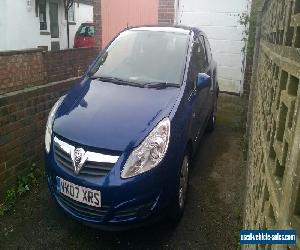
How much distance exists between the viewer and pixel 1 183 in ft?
12.3

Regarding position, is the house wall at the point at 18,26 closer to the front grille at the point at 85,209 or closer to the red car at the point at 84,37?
the red car at the point at 84,37

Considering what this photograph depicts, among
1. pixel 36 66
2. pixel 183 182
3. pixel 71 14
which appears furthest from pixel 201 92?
pixel 71 14

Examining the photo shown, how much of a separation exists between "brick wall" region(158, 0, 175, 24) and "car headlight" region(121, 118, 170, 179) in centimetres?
632

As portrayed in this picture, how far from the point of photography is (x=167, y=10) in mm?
8781

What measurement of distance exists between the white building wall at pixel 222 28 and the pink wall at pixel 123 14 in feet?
5.59

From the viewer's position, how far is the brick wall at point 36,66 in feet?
20.8

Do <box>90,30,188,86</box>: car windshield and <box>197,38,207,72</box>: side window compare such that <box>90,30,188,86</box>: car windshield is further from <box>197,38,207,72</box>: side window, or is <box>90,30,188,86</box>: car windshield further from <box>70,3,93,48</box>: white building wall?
<box>70,3,93,48</box>: white building wall

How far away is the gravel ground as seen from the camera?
325cm

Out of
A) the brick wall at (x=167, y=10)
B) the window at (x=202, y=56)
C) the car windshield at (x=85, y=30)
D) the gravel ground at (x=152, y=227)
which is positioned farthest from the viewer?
the car windshield at (x=85, y=30)

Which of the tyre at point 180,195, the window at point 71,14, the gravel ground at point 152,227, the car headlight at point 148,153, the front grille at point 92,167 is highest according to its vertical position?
the window at point 71,14

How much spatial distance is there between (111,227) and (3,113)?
1763 mm

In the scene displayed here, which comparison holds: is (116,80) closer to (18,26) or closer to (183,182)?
(183,182)

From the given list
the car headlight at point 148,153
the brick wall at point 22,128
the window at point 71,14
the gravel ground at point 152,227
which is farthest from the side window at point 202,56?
the window at point 71,14

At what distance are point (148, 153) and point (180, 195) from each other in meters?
0.77
